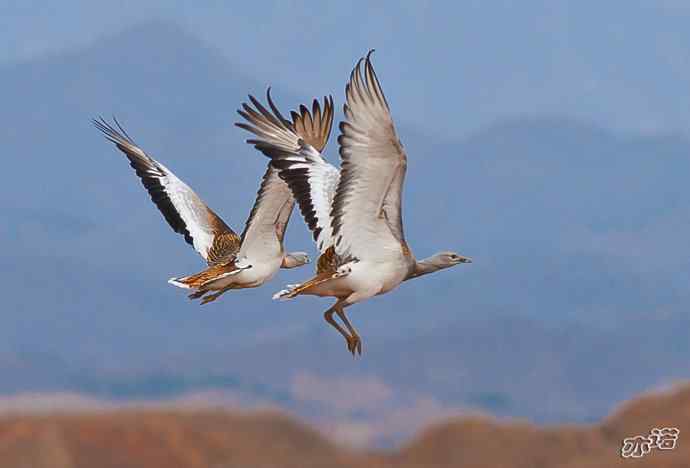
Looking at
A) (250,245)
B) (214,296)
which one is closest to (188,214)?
(214,296)

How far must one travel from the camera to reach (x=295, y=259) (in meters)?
21.2

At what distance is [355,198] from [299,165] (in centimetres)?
172

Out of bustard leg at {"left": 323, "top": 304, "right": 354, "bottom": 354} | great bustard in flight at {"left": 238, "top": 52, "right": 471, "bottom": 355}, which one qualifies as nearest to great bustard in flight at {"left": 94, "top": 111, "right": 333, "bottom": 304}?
great bustard in flight at {"left": 238, "top": 52, "right": 471, "bottom": 355}

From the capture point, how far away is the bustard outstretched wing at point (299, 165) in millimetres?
18609

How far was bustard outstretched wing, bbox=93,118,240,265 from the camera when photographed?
68.5ft

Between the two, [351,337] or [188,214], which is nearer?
[351,337]

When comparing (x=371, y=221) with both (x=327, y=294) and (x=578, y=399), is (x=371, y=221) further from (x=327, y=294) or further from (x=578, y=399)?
(x=578, y=399)

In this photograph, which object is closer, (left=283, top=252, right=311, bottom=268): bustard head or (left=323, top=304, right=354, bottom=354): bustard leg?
(left=323, top=304, right=354, bottom=354): bustard leg

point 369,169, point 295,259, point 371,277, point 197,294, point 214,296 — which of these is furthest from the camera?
point 295,259

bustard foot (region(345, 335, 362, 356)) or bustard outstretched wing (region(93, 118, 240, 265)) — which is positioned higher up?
bustard outstretched wing (region(93, 118, 240, 265))

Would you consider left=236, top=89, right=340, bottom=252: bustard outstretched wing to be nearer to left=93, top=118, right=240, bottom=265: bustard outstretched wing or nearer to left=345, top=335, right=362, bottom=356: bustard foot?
left=345, top=335, right=362, bottom=356: bustard foot

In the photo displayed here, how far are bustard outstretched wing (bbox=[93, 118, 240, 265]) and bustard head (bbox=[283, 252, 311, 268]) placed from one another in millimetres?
609

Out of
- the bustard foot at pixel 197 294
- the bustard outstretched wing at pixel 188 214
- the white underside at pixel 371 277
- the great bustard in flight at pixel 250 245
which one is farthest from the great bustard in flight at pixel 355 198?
the bustard outstretched wing at pixel 188 214

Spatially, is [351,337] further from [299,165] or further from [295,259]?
[295,259]
